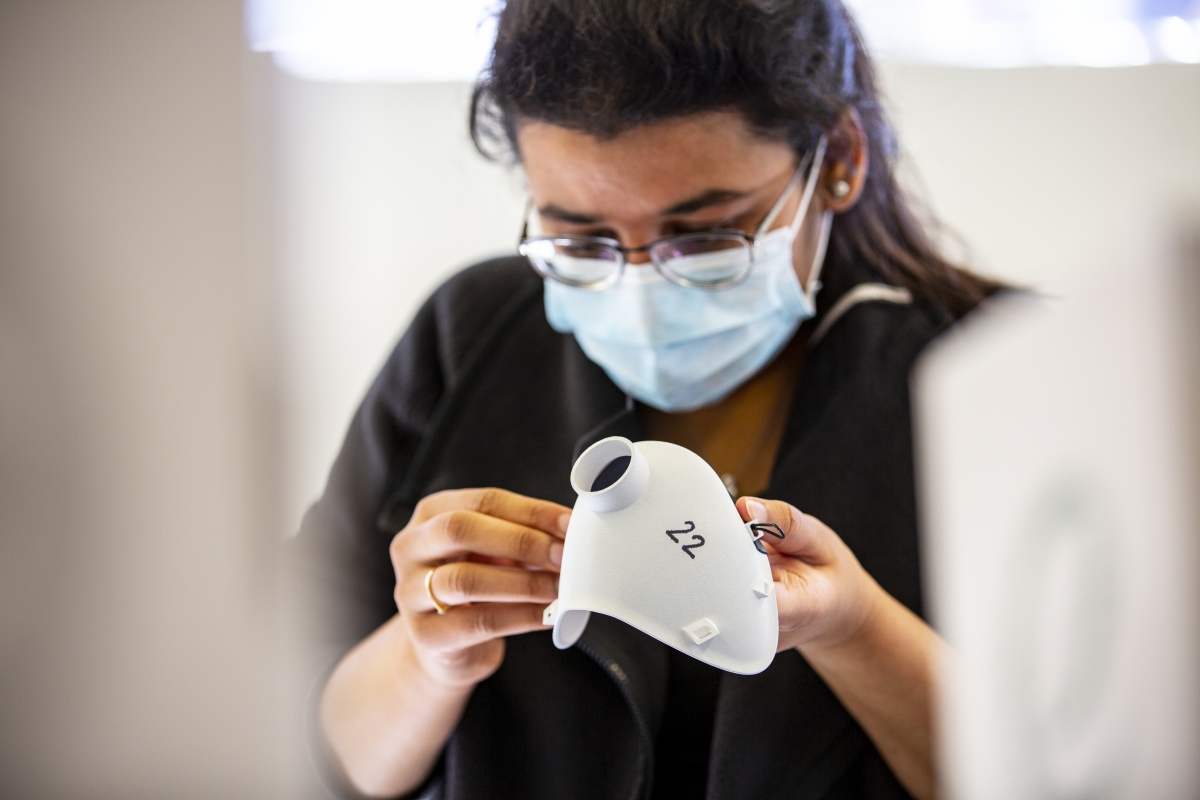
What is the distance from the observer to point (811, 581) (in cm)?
44

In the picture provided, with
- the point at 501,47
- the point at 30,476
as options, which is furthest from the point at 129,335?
the point at 501,47

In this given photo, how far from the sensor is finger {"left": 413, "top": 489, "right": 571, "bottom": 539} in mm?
493

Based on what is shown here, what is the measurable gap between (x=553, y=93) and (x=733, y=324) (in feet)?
0.69

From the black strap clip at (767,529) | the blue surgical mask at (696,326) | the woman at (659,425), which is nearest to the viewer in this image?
the black strap clip at (767,529)

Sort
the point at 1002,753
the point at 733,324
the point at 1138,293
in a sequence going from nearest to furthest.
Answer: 1. the point at 1138,293
2. the point at 1002,753
3. the point at 733,324

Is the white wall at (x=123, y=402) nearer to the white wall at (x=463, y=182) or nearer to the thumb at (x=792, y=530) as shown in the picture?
the white wall at (x=463, y=182)

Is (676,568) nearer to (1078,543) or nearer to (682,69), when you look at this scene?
(1078,543)

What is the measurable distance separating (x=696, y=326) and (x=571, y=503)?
209 millimetres

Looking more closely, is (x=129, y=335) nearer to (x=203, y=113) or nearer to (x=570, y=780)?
(x=203, y=113)

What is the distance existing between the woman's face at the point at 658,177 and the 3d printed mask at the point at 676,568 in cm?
25

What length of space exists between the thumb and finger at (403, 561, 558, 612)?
0.14 m

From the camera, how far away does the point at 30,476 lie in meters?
0.63

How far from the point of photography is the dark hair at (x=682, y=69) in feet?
1.74

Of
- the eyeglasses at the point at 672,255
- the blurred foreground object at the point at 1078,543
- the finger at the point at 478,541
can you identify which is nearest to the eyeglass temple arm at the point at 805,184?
the eyeglasses at the point at 672,255
